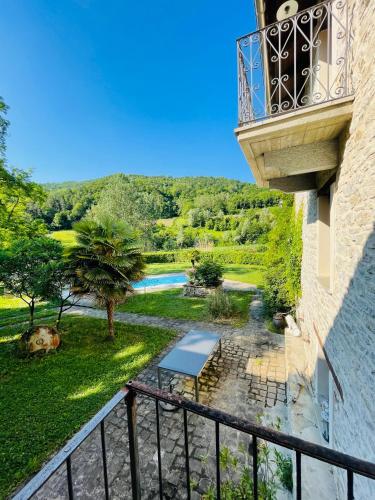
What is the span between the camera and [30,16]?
8.27 m

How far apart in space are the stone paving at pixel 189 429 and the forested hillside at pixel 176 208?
15.9 metres

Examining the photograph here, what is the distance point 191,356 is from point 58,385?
10.8 ft

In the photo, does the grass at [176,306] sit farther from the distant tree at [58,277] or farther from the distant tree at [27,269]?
the distant tree at [27,269]

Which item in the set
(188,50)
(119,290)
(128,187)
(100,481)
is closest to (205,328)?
(119,290)

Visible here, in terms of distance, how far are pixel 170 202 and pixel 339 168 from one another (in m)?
55.6

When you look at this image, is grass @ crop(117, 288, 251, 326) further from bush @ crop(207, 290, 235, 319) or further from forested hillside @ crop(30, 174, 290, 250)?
forested hillside @ crop(30, 174, 290, 250)

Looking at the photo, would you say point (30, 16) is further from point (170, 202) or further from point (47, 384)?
point (170, 202)

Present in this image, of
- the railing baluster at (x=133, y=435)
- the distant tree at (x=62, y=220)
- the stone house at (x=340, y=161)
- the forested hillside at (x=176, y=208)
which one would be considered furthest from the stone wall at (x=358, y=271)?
the distant tree at (x=62, y=220)

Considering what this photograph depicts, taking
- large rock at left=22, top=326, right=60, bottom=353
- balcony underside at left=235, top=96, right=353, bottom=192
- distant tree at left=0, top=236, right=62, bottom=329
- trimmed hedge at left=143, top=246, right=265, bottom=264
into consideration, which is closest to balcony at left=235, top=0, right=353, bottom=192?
balcony underside at left=235, top=96, right=353, bottom=192

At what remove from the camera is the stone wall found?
188 centimetres

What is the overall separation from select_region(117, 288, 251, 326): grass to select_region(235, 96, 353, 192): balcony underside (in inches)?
277

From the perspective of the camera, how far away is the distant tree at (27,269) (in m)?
6.68

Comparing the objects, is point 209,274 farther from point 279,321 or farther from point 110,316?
point 110,316

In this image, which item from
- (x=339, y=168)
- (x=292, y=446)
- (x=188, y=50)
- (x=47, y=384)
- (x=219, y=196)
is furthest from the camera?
(x=219, y=196)
